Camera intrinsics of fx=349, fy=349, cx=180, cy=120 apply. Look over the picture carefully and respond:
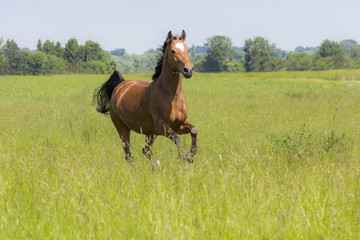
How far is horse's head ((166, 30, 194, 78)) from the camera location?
4.88 meters

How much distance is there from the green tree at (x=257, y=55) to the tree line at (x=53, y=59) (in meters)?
46.1

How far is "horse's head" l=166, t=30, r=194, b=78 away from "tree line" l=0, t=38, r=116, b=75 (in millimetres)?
103836

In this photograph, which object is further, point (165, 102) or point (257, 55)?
point (257, 55)

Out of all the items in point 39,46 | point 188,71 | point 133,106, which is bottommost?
point 133,106

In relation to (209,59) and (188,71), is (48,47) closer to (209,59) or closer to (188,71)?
(209,59)

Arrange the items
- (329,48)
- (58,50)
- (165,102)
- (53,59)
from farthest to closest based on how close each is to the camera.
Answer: (58,50) → (329,48) → (53,59) → (165,102)

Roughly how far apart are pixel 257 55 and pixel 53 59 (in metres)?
66.1

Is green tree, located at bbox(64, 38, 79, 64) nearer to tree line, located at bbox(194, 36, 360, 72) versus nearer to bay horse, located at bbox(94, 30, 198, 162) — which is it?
tree line, located at bbox(194, 36, 360, 72)

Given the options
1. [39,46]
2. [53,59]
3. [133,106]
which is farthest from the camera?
[39,46]

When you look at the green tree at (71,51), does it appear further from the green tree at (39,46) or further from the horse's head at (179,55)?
the horse's head at (179,55)

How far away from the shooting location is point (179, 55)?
516cm

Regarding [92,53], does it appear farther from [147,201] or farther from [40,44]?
[147,201]


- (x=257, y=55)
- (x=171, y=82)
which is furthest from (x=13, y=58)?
(x=171, y=82)

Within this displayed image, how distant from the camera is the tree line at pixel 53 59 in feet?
336
